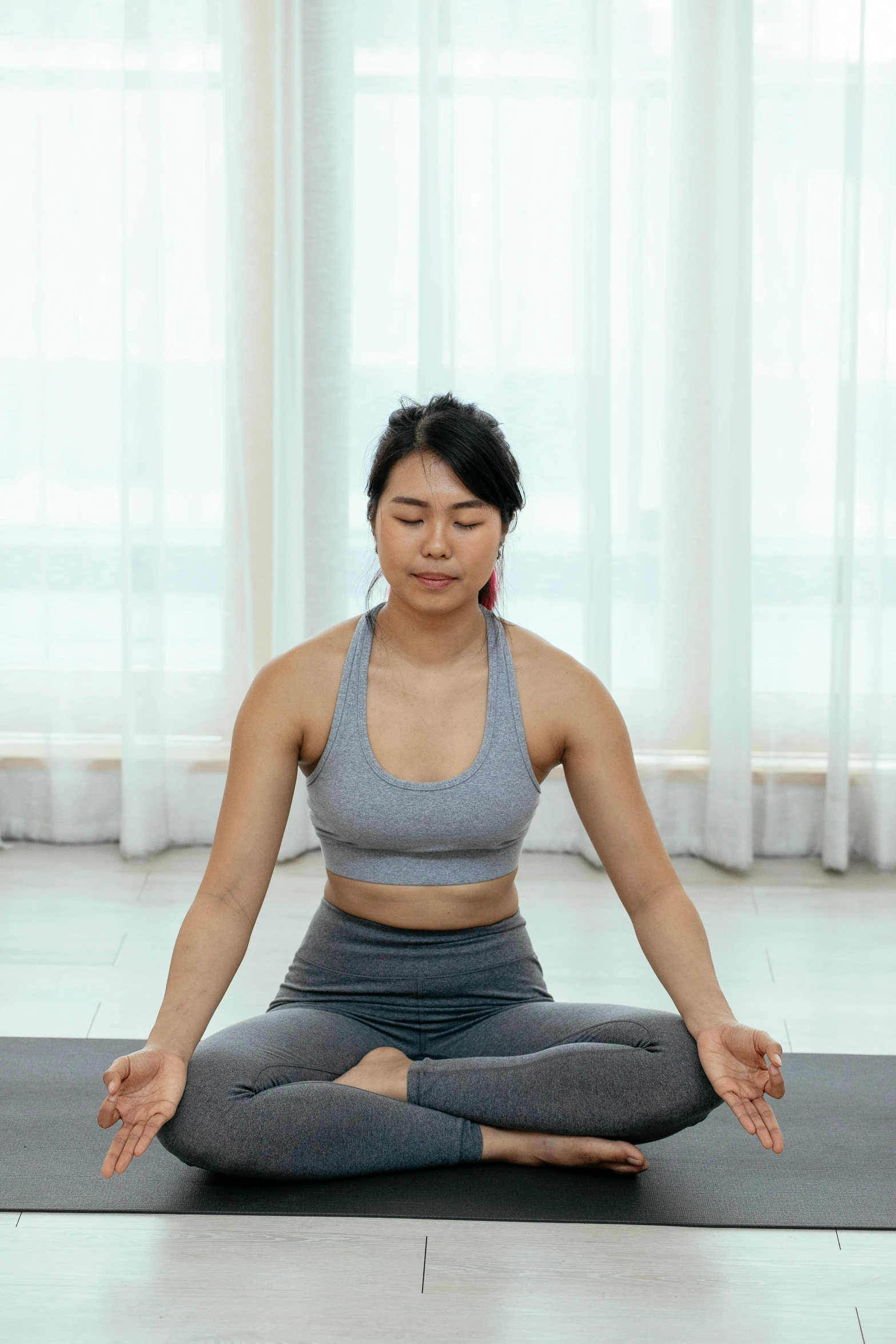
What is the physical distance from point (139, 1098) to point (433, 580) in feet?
2.17

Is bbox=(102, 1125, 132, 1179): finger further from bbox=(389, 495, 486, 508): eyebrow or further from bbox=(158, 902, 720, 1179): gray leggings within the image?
bbox=(389, 495, 486, 508): eyebrow

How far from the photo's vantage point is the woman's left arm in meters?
1.56

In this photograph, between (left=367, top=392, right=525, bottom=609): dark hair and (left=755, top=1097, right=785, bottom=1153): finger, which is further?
(left=367, top=392, right=525, bottom=609): dark hair

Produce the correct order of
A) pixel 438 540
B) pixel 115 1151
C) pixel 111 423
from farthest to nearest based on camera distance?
pixel 111 423, pixel 438 540, pixel 115 1151

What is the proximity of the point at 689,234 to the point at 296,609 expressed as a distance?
3.76 ft

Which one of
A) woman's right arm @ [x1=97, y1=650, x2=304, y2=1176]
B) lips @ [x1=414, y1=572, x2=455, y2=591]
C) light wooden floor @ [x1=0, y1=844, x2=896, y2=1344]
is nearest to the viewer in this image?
light wooden floor @ [x1=0, y1=844, x2=896, y2=1344]

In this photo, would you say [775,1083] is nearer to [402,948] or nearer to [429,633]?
[402,948]

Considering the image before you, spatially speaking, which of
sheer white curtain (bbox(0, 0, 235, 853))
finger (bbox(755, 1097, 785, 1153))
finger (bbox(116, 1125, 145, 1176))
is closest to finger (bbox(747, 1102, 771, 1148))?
finger (bbox(755, 1097, 785, 1153))

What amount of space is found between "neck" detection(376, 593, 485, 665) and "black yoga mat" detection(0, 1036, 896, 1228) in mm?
618

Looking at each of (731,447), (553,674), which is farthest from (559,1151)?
(731,447)

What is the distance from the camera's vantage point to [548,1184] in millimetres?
1647

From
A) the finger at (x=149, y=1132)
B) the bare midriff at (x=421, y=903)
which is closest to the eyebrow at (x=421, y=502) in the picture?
the bare midriff at (x=421, y=903)

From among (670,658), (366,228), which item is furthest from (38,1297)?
(366,228)

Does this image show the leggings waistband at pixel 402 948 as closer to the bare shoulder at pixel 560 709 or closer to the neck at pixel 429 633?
the bare shoulder at pixel 560 709
